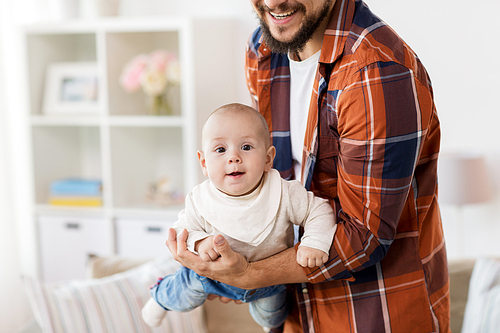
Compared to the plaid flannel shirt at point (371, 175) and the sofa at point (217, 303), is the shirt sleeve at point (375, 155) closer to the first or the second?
the plaid flannel shirt at point (371, 175)

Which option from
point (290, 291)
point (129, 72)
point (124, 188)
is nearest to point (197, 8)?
point (129, 72)

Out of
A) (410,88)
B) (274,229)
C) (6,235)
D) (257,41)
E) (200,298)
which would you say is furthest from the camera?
(6,235)

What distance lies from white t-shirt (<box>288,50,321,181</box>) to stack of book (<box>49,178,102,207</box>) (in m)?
2.01

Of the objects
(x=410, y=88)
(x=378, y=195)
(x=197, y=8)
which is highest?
(x=197, y=8)

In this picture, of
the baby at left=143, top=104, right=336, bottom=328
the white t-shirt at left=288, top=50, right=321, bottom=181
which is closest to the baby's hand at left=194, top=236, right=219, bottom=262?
the baby at left=143, top=104, right=336, bottom=328

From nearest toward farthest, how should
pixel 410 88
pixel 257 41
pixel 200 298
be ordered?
pixel 410 88
pixel 200 298
pixel 257 41

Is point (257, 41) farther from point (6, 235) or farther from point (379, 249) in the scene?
point (6, 235)

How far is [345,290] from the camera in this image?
1.14 metres

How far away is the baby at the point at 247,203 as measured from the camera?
1056 millimetres

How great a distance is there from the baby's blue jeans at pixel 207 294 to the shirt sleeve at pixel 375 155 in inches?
7.4

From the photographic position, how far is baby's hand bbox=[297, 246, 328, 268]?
40.6 inches

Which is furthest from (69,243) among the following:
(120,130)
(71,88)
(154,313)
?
(154,313)

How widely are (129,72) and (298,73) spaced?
5.76 ft

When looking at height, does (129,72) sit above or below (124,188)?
above
